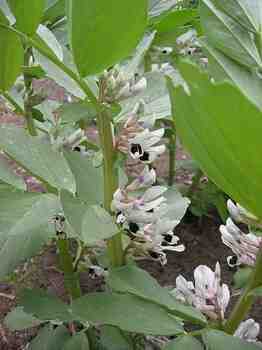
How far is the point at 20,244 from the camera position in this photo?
0.70 metres

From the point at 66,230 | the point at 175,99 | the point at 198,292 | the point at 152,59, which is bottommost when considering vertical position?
the point at 198,292

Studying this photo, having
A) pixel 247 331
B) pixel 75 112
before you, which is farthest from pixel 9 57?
pixel 247 331

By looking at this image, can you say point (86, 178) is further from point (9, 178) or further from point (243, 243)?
point (243, 243)

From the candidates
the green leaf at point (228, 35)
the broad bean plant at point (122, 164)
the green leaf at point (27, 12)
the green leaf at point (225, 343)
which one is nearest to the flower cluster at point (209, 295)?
the broad bean plant at point (122, 164)

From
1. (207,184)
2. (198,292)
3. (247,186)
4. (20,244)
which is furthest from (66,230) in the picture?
(207,184)

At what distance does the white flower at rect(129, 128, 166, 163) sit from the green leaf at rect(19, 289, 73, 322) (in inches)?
11.8

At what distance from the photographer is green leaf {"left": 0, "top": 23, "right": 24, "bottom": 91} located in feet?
2.52

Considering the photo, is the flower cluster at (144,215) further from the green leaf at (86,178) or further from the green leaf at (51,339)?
the green leaf at (51,339)

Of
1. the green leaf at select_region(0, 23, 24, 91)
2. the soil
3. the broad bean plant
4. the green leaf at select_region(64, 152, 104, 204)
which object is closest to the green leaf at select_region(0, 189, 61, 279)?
the broad bean plant

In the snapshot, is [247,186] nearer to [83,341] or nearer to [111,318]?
[111,318]

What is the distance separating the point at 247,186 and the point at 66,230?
1.15 feet

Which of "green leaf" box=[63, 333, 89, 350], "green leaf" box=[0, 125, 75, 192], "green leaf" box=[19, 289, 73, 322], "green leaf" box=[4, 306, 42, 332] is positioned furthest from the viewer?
"green leaf" box=[4, 306, 42, 332]

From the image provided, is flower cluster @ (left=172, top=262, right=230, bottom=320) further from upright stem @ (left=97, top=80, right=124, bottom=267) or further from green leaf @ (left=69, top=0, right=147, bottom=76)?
green leaf @ (left=69, top=0, right=147, bottom=76)

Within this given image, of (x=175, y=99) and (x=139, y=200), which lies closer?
(x=175, y=99)
